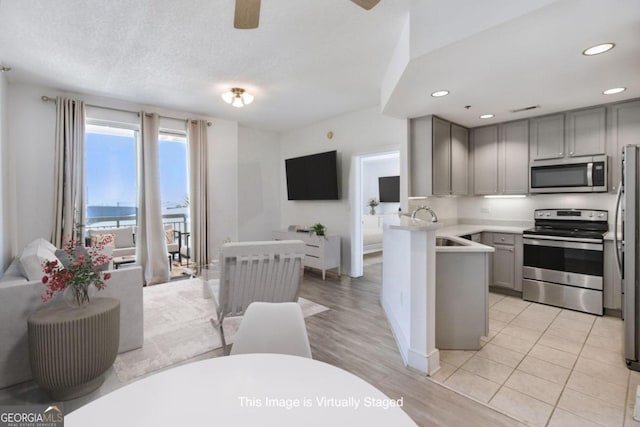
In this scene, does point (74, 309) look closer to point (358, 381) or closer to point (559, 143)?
point (358, 381)

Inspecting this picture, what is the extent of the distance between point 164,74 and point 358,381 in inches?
154

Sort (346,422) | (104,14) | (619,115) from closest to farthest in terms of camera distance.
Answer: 1. (346,422)
2. (104,14)
3. (619,115)

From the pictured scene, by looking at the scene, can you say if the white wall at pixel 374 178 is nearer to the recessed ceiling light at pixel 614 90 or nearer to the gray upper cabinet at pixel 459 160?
the gray upper cabinet at pixel 459 160

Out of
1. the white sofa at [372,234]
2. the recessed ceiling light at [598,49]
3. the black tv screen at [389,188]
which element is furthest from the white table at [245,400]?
the black tv screen at [389,188]

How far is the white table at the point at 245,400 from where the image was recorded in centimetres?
82

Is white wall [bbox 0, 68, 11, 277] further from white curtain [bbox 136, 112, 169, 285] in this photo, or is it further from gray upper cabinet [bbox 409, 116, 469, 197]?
gray upper cabinet [bbox 409, 116, 469, 197]

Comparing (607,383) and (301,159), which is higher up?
(301,159)

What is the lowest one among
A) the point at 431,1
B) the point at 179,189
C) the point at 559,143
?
the point at 179,189

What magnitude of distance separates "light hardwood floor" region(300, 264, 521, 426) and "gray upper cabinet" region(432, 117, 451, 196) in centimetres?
174

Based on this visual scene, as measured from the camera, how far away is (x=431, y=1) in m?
2.25

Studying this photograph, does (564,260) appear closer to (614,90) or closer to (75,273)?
(614,90)

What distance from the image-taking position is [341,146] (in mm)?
5246

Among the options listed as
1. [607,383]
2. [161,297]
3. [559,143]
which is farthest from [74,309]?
[559,143]

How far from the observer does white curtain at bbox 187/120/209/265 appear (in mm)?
5117
